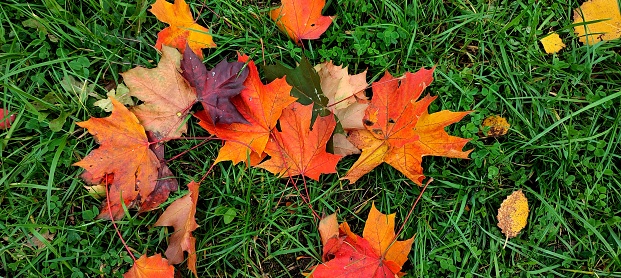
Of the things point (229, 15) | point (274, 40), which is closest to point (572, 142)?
point (274, 40)

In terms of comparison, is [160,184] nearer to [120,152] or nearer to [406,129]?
[120,152]

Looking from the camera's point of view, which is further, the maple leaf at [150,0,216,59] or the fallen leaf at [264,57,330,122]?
the maple leaf at [150,0,216,59]

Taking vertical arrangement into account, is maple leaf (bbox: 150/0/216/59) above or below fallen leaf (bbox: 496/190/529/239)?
above

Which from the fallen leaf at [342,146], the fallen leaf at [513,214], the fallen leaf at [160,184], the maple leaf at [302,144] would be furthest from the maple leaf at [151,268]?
the fallen leaf at [513,214]

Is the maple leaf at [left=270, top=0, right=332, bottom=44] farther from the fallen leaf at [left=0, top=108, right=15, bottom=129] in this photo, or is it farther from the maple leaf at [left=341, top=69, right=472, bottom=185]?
the fallen leaf at [left=0, top=108, right=15, bottom=129]

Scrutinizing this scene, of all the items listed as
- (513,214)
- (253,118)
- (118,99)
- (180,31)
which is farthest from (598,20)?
(118,99)

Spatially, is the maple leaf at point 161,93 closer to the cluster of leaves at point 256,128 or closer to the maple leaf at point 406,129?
the cluster of leaves at point 256,128

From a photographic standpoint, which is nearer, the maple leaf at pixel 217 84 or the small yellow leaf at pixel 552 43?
the maple leaf at pixel 217 84

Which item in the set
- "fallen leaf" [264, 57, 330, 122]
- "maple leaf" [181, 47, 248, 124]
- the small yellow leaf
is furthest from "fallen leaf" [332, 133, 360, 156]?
the small yellow leaf
